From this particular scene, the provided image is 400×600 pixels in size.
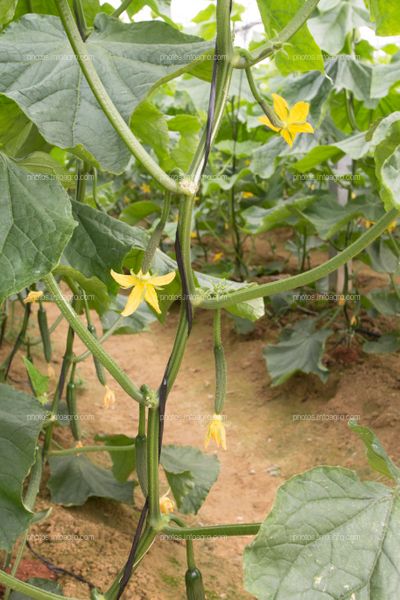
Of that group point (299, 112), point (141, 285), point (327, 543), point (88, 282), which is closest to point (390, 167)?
point (299, 112)

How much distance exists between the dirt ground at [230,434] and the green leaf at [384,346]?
144 millimetres

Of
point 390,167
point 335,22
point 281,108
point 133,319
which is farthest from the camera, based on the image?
point 335,22

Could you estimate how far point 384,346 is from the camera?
10.2ft

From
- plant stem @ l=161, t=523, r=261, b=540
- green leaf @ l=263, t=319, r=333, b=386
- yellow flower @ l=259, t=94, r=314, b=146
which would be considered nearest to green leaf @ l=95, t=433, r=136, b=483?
plant stem @ l=161, t=523, r=261, b=540

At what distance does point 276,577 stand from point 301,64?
0.93 meters

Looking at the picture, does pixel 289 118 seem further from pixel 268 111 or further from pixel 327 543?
pixel 327 543

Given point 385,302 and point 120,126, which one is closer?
point 120,126

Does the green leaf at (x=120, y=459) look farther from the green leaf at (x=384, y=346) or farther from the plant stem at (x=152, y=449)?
the green leaf at (x=384, y=346)

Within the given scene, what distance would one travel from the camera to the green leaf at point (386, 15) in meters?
1.30

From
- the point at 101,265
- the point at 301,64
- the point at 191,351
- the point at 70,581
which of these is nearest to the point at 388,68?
the point at 301,64

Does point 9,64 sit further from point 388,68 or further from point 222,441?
point 388,68

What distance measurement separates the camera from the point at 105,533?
1.89 m

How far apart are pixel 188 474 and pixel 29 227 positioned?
36.8 inches

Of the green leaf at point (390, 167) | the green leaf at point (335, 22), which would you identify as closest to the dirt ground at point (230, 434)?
the green leaf at point (390, 167)
